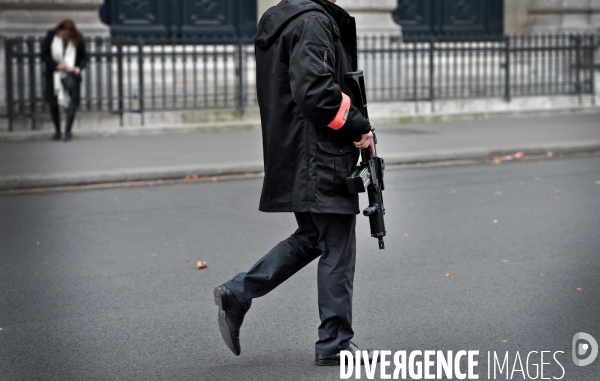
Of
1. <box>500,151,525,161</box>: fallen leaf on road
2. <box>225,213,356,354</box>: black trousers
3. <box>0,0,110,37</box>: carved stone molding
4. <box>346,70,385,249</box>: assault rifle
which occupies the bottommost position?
<box>500,151,525,161</box>: fallen leaf on road

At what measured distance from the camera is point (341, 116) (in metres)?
4.33

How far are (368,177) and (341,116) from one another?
1.24ft

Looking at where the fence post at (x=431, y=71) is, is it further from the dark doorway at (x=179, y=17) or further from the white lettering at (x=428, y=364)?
the white lettering at (x=428, y=364)

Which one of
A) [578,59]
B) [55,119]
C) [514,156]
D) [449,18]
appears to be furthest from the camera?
[449,18]

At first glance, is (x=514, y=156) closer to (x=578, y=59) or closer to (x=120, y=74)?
(x=120, y=74)

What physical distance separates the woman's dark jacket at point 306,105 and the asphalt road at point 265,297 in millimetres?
857

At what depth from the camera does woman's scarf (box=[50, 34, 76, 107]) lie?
47.8 ft

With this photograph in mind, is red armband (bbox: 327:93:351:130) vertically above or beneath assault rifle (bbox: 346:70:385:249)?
above

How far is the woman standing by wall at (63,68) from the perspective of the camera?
14.5 meters

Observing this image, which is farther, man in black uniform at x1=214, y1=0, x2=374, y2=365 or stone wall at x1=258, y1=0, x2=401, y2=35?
stone wall at x1=258, y1=0, x2=401, y2=35

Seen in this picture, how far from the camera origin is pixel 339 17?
4484 mm

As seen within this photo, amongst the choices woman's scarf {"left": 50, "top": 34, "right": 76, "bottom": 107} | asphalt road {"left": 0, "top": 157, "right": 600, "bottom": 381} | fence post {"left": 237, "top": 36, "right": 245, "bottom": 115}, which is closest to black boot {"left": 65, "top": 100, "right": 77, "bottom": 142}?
woman's scarf {"left": 50, "top": 34, "right": 76, "bottom": 107}

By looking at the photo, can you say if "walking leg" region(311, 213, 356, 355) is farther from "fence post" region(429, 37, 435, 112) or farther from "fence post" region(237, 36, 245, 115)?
"fence post" region(429, 37, 435, 112)

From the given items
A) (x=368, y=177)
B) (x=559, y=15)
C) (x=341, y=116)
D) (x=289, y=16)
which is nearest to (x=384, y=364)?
(x=368, y=177)
